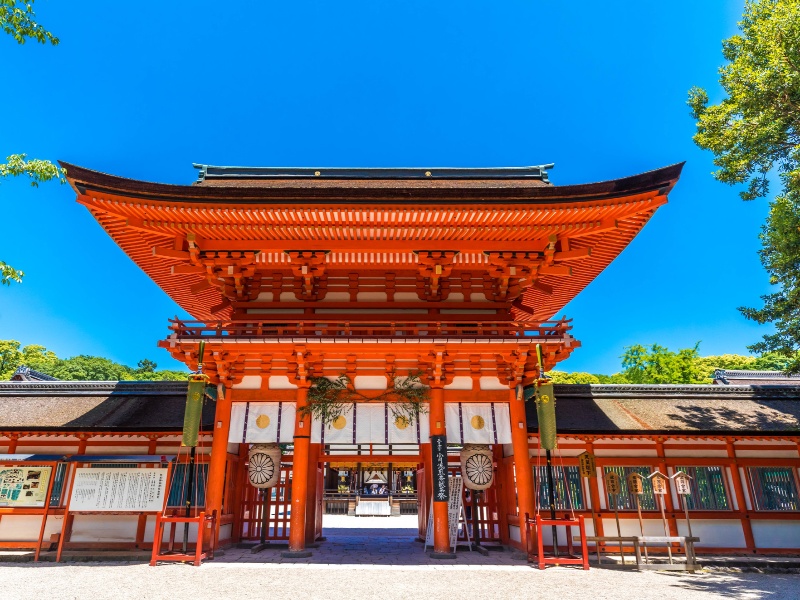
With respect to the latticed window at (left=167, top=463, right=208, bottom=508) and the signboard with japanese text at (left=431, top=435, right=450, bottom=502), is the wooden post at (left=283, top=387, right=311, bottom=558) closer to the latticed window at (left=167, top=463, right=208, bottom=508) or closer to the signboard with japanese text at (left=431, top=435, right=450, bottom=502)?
the latticed window at (left=167, top=463, right=208, bottom=508)

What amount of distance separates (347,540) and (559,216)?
10732 millimetres

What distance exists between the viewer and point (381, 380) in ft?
35.2

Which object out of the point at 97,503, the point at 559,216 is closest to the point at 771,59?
the point at 559,216

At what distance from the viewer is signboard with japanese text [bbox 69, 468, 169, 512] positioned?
952cm

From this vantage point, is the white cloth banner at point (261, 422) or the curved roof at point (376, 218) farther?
the white cloth banner at point (261, 422)

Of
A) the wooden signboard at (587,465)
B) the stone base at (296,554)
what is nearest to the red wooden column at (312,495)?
the stone base at (296,554)

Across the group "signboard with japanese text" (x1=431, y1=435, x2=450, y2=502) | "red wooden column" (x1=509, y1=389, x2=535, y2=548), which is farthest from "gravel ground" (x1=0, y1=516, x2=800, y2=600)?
"signboard with japanese text" (x1=431, y1=435, x2=450, y2=502)

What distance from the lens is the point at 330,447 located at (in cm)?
1355

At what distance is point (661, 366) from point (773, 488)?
21.0 m

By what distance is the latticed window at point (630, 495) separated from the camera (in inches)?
439

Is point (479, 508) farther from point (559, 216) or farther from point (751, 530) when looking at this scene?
point (559, 216)

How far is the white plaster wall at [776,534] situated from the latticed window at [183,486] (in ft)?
42.5

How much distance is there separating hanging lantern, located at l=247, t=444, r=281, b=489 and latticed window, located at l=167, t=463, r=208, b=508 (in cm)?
105

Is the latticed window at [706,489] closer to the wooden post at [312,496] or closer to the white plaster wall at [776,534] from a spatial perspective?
the white plaster wall at [776,534]
